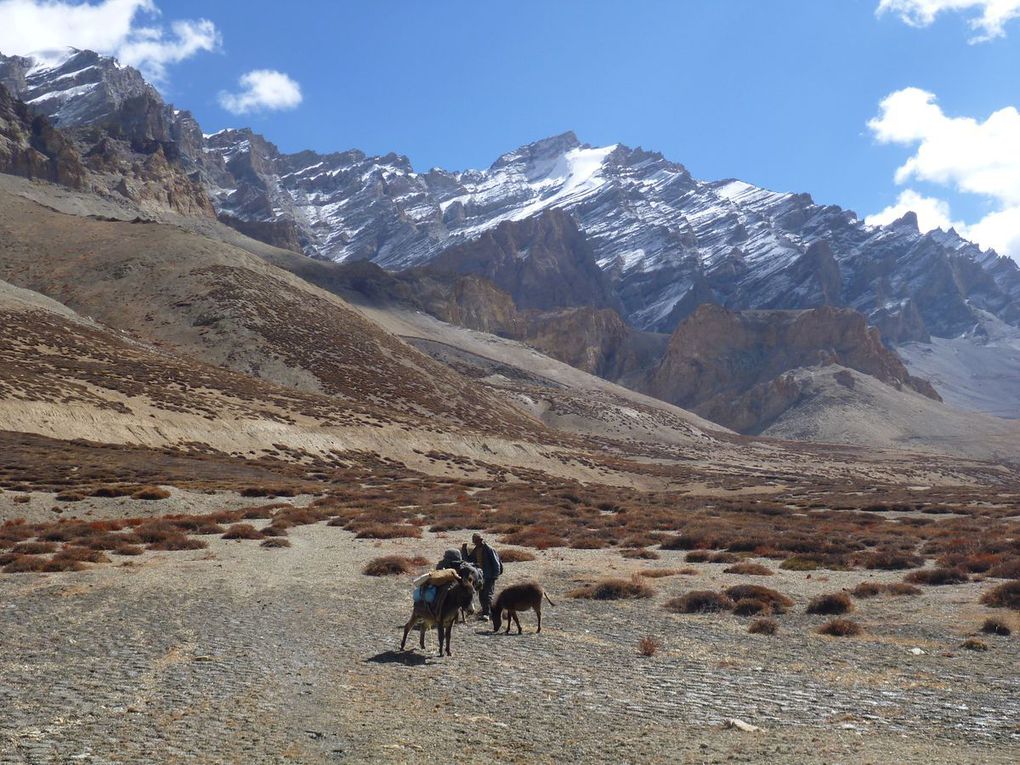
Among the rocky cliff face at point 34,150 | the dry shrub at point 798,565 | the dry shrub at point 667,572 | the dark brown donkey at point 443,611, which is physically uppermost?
the rocky cliff face at point 34,150

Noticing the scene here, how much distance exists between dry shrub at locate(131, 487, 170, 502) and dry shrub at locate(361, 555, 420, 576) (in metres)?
15.2

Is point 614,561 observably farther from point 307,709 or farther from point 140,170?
point 140,170

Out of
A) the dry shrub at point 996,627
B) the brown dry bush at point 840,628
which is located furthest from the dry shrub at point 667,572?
the dry shrub at point 996,627

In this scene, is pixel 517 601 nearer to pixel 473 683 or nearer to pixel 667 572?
pixel 473 683

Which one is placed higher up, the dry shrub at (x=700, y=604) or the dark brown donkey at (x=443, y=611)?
the dark brown donkey at (x=443, y=611)

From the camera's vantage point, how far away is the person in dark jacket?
1470 centimetres

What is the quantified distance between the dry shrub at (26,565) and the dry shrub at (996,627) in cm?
1877

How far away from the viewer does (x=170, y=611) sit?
48.1 ft

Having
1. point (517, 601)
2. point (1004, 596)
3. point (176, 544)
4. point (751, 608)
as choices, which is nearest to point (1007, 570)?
point (1004, 596)

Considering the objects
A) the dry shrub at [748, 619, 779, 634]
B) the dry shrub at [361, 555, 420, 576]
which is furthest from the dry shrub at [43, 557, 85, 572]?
the dry shrub at [748, 619, 779, 634]

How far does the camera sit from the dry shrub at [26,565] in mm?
18547

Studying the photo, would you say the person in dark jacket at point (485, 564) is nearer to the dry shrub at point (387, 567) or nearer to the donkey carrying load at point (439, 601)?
the donkey carrying load at point (439, 601)

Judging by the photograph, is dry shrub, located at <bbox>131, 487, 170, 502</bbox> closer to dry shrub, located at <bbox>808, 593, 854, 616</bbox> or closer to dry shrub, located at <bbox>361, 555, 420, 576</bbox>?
dry shrub, located at <bbox>361, 555, 420, 576</bbox>

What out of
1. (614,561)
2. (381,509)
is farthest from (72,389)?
(614,561)
